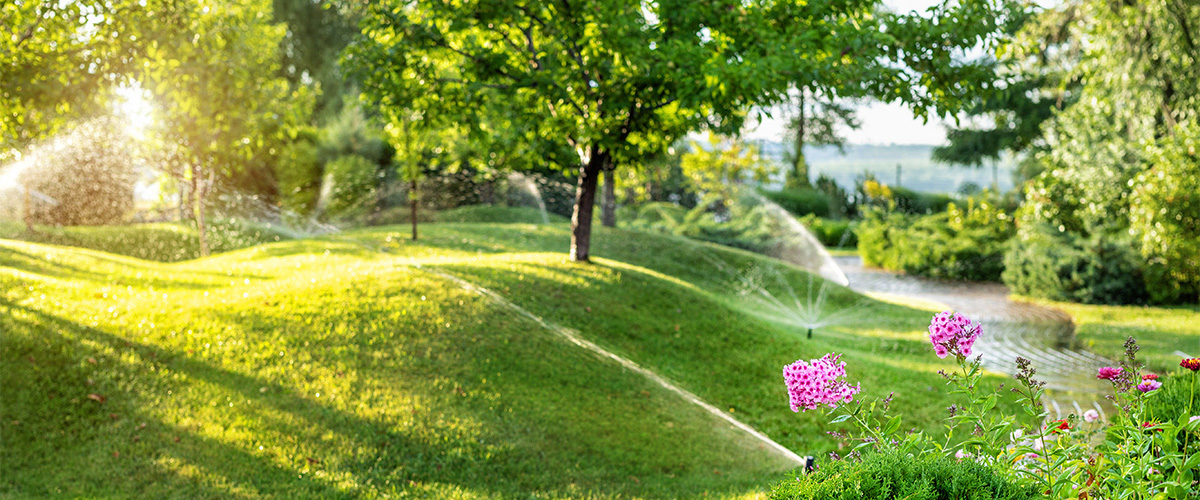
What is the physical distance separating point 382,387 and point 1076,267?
13063 millimetres

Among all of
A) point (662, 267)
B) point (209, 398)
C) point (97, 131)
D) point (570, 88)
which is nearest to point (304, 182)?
point (97, 131)

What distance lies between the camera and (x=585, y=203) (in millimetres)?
10305

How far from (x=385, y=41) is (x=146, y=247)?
933 centimetres

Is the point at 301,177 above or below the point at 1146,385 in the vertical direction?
above

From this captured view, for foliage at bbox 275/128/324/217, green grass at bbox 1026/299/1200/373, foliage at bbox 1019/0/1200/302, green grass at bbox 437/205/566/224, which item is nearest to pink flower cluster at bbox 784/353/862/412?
green grass at bbox 1026/299/1200/373

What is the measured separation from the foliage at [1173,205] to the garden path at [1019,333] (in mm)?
1821

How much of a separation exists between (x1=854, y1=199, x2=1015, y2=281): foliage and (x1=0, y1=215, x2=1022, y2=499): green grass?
987cm

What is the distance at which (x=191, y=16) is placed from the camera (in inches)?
353

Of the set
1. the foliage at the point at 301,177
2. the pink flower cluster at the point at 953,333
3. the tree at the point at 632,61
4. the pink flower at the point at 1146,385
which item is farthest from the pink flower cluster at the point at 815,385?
the foliage at the point at 301,177

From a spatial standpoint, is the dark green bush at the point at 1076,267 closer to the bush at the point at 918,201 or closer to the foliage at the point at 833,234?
the foliage at the point at 833,234

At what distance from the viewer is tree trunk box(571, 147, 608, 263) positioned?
10.2 m

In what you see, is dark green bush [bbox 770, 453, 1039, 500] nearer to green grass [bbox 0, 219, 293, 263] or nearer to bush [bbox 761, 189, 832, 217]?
green grass [bbox 0, 219, 293, 263]

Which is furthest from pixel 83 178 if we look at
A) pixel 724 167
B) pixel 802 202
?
pixel 802 202

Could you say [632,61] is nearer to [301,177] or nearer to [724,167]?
[301,177]
